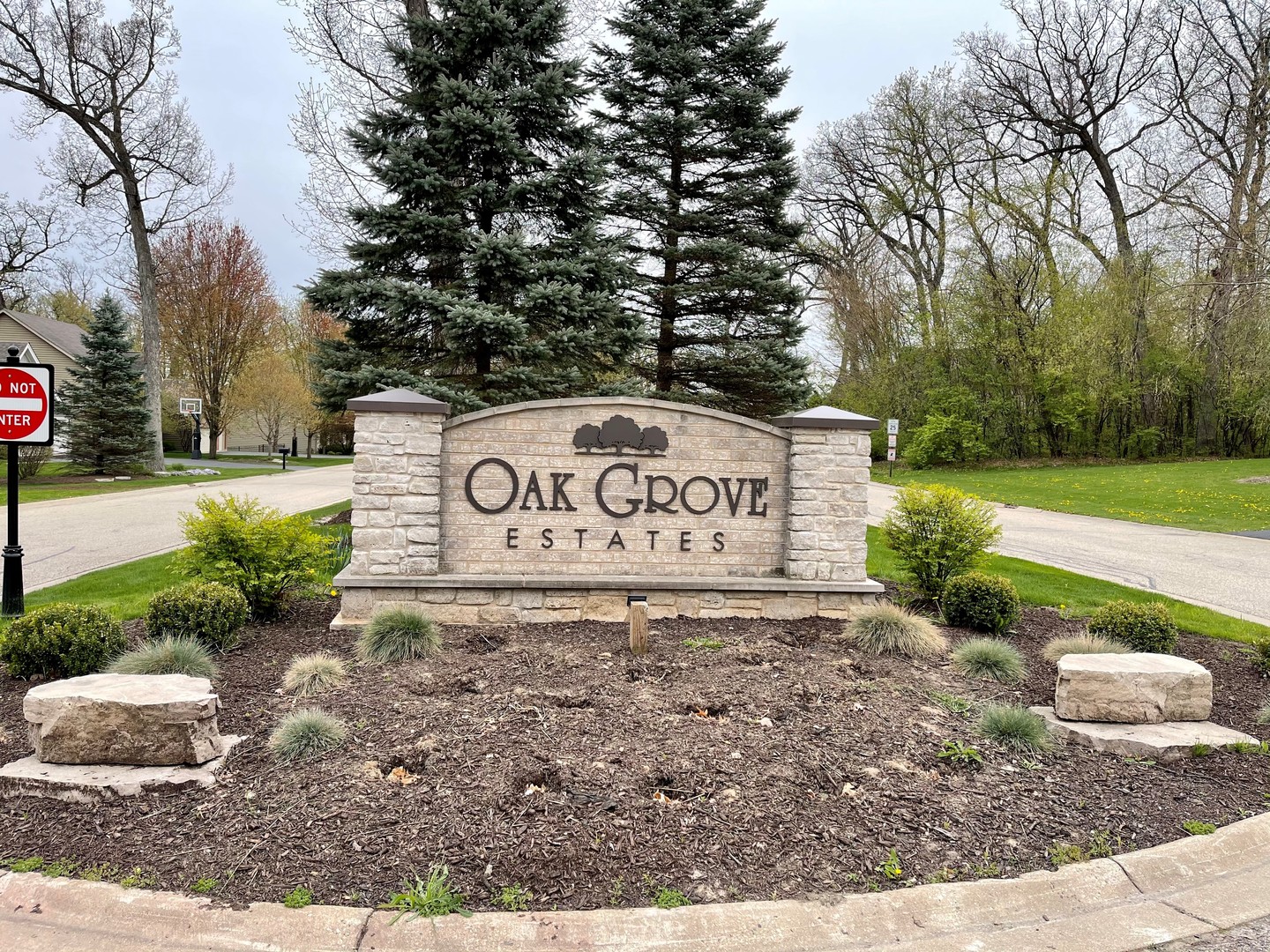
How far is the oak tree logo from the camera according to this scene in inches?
242

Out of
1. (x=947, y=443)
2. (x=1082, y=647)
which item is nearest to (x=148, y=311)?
(x=1082, y=647)

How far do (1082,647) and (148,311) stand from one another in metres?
25.0

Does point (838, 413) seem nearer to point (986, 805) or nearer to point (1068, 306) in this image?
point (986, 805)

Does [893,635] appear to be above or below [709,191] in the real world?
below

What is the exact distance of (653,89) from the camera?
1355 cm

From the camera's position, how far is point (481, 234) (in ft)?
31.7

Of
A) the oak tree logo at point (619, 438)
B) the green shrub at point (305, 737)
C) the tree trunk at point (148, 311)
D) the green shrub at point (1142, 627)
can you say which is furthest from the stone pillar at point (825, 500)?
the tree trunk at point (148, 311)

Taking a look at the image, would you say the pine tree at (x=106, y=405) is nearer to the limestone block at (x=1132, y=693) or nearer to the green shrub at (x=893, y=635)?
the green shrub at (x=893, y=635)

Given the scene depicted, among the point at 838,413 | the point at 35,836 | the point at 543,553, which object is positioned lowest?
the point at 35,836

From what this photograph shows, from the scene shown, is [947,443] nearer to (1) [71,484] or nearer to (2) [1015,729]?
(2) [1015,729]

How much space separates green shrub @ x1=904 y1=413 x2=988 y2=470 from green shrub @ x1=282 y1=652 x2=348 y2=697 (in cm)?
2737

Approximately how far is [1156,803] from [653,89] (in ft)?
44.9

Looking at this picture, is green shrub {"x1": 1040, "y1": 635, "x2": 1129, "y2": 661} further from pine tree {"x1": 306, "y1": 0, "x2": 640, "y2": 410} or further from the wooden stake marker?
pine tree {"x1": 306, "y1": 0, "x2": 640, "y2": 410}

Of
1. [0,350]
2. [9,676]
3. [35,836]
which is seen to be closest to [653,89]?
[9,676]
